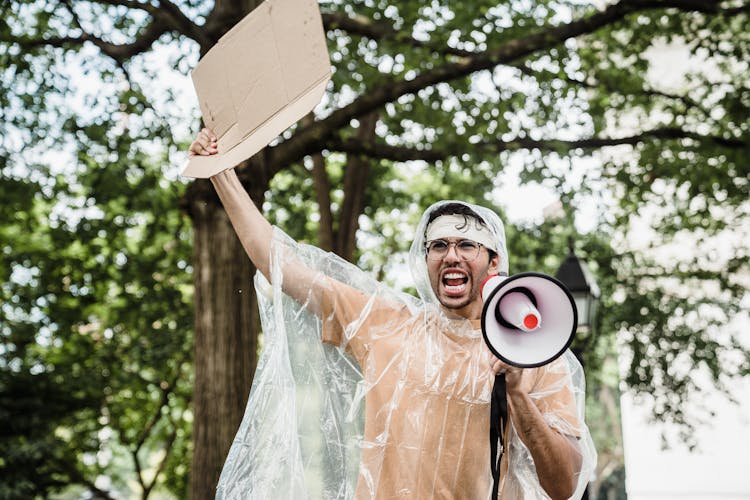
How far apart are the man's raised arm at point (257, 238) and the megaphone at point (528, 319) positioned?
769 millimetres

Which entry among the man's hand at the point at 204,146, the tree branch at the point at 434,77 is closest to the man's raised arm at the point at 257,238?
the man's hand at the point at 204,146

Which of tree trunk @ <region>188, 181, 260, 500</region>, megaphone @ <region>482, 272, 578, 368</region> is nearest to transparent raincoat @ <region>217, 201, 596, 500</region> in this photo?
megaphone @ <region>482, 272, 578, 368</region>

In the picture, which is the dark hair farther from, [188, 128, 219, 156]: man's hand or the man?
[188, 128, 219, 156]: man's hand

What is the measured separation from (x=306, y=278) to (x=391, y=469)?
0.69m

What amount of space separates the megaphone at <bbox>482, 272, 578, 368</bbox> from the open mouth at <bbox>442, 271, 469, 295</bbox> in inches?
13.1

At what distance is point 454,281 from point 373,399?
0.44 meters

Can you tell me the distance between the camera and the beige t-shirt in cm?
240

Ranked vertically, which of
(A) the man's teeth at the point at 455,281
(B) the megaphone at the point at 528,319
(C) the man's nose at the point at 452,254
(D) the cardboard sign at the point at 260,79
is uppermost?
(D) the cardboard sign at the point at 260,79

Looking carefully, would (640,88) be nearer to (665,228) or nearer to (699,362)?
(665,228)

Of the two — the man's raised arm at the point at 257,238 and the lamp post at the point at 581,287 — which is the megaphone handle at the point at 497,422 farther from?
the lamp post at the point at 581,287

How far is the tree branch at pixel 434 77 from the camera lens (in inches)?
228

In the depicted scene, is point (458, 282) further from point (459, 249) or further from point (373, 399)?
point (373, 399)

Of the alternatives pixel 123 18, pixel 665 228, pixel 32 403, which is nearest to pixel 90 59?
pixel 123 18

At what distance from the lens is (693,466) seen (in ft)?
76.9
